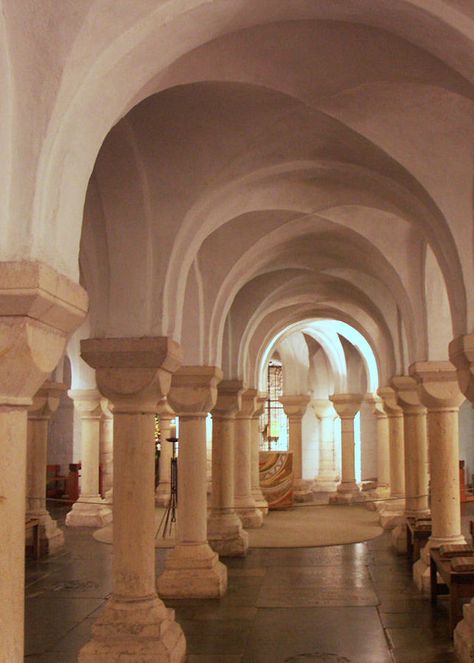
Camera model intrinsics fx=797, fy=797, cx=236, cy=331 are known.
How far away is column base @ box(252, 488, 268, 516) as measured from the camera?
15.6 metres

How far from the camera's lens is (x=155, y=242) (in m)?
6.58

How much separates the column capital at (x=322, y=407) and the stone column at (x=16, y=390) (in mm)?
19948

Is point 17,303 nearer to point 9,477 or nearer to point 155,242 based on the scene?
point 9,477

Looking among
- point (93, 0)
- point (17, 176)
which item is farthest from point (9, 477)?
point (93, 0)

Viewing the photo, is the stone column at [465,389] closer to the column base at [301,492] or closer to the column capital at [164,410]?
the column capital at [164,410]

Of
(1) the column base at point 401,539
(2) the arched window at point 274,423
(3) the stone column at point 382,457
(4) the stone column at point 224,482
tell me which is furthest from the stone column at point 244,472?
(2) the arched window at point 274,423

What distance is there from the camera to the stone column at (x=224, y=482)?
11.0 meters

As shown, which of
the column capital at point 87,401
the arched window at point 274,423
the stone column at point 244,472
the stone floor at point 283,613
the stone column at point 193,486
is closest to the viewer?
the stone floor at point 283,613

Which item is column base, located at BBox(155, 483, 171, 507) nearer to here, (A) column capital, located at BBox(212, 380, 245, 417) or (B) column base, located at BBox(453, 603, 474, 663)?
(A) column capital, located at BBox(212, 380, 245, 417)

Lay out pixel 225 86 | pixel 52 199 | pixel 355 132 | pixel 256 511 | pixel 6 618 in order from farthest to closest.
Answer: pixel 256 511
pixel 355 132
pixel 225 86
pixel 52 199
pixel 6 618

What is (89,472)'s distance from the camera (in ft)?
47.4

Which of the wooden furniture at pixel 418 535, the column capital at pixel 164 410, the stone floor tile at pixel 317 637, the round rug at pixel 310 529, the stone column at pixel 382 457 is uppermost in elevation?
the column capital at pixel 164 410

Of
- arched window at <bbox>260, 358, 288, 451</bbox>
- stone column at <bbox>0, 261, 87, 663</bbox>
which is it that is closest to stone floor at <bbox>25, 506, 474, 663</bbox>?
stone column at <bbox>0, 261, 87, 663</bbox>

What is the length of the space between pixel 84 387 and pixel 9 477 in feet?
37.2
